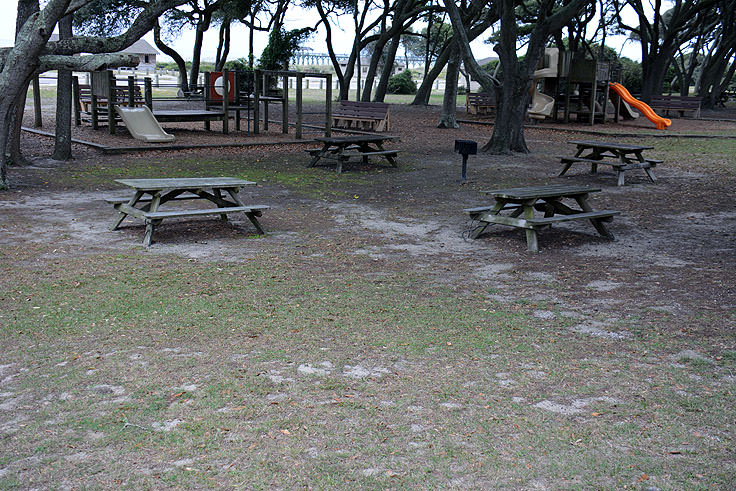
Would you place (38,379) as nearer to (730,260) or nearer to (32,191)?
(730,260)

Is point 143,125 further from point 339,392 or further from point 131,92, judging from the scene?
point 339,392

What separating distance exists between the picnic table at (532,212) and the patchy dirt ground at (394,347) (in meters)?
0.21

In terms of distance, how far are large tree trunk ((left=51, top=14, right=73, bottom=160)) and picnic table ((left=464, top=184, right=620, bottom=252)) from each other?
343 inches

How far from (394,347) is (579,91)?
2452cm

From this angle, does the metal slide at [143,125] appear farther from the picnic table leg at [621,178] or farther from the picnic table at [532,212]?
the picnic table at [532,212]

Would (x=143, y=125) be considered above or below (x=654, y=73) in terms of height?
below

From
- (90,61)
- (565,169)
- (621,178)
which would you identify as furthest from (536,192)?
(90,61)

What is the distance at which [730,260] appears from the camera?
7402mm

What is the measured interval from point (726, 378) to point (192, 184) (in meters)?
5.67

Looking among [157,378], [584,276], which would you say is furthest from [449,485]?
[584,276]

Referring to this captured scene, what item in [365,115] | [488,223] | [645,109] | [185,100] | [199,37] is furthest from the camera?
[199,37]

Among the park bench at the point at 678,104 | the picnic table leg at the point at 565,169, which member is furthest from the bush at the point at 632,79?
the picnic table leg at the point at 565,169

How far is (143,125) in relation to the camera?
18.1 meters

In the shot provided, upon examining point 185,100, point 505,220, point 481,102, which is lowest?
point 505,220
